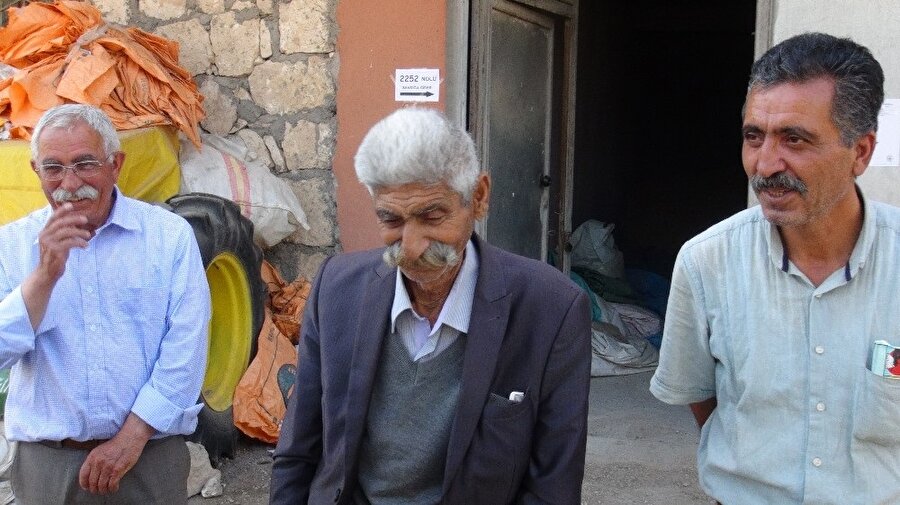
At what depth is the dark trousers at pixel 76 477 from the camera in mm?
2836

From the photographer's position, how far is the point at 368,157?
2.00 metres

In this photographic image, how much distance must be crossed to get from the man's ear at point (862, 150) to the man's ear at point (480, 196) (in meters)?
0.73

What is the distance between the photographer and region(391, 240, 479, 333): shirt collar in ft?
6.93

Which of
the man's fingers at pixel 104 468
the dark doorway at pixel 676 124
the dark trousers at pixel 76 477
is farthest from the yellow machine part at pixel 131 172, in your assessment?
the dark doorway at pixel 676 124

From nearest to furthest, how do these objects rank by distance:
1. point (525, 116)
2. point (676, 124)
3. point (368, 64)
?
point (368, 64)
point (525, 116)
point (676, 124)

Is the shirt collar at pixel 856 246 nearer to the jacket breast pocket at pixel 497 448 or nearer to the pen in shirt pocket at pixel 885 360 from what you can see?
the pen in shirt pocket at pixel 885 360

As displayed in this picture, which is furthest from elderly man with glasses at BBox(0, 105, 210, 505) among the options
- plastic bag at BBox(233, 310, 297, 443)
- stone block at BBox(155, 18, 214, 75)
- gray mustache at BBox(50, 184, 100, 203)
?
stone block at BBox(155, 18, 214, 75)

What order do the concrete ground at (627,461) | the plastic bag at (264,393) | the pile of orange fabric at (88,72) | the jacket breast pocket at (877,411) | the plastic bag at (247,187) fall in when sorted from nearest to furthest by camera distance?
the jacket breast pocket at (877,411) < the concrete ground at (627,461) < the pile of orange fabric at (88,72) < the plastic bag at (264,393) < the plastic bag at (247,187)

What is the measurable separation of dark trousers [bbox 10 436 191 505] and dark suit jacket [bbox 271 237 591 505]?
0.95 metres

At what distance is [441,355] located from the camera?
2.10 metres

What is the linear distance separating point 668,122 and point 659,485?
768 cm

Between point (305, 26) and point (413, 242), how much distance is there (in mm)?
3875

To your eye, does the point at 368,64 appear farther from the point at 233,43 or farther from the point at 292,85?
the point at 233,43

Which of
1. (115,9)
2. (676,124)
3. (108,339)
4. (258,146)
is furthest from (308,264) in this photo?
(676,124)
